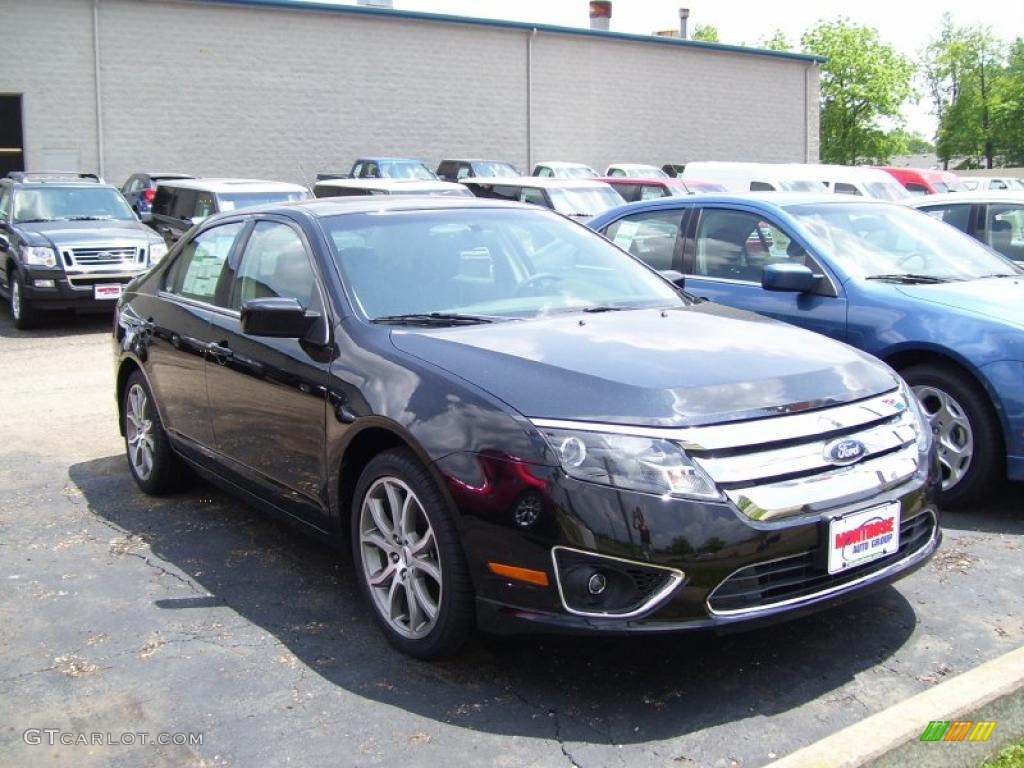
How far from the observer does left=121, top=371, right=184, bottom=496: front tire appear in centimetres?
596

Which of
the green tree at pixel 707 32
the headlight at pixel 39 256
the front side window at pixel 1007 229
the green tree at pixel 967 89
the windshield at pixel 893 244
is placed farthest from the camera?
the green tree at pixel 707 32

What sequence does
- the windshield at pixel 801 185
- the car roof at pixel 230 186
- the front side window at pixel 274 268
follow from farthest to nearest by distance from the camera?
the windshield at pixel 801 185 < the car roof at pixel 230 186 < the front side window at pixel 274 268

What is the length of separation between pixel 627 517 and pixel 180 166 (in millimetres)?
27464

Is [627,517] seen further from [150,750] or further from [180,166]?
[180,166]

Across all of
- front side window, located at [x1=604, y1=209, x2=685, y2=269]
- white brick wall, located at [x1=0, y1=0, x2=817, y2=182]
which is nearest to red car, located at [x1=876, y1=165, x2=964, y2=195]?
white brick wall, located at [x1=0, y1=0, x2=817, y2=182]

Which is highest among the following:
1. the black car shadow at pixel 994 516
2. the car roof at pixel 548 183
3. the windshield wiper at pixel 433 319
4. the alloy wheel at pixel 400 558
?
the car roof at pixel 548 183

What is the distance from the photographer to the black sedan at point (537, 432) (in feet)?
11.0

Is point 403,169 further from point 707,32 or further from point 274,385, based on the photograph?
point 707,32

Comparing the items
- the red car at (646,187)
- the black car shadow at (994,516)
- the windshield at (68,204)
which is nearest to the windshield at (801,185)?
the red car at (646,187)

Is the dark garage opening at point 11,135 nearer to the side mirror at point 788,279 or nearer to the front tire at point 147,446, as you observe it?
the front tire at point 147,446

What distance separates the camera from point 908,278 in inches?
244

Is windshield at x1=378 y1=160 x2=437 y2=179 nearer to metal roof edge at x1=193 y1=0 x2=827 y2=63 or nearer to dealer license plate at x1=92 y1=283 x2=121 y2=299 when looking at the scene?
metal roof edge at x1=193 y1=0 x2=827 y2=63

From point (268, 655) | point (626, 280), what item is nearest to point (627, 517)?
point (268, 655)

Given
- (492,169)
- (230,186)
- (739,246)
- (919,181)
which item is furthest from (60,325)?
(919,181)
